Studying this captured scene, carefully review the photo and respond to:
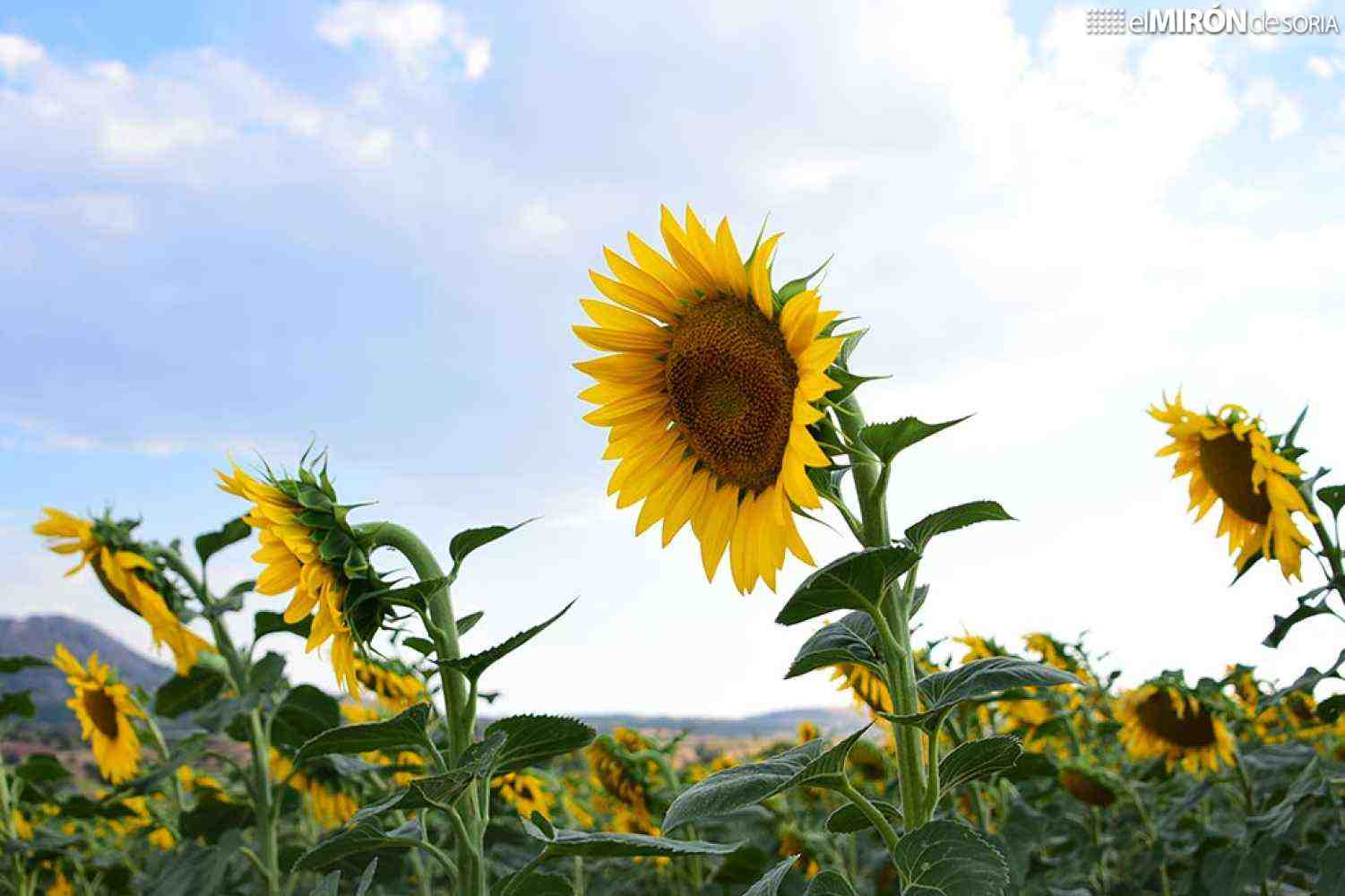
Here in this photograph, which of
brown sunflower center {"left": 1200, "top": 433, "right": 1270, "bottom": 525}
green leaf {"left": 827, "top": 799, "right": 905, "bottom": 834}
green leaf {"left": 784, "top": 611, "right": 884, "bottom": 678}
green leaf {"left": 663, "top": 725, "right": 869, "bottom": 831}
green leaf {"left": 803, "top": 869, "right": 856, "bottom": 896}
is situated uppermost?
brown sunflower center {"left": 1200, "top": 433, "right": 1270, "bottom": 525}

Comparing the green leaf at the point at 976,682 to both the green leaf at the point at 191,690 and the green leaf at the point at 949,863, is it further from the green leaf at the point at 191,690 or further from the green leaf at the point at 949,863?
the green leaf at the point at 191,690

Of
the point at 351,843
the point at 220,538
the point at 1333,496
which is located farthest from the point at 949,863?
the point at 220,538

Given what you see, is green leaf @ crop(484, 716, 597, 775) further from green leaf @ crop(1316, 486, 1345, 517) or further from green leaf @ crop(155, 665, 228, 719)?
green leaf @ crop(1316, 486, 1345, 517)

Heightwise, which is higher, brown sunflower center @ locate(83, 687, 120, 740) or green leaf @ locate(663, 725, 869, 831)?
brown sunflower center @ locate(83, 687, 120, 740)

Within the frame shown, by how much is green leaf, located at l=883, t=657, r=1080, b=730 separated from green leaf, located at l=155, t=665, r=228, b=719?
2.80m

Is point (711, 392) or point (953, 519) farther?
point (711, 392)

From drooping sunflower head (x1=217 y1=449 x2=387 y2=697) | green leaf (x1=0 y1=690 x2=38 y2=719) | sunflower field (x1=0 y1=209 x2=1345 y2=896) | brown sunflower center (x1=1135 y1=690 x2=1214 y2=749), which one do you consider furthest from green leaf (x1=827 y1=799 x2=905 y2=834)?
green leaf (x1=0 y1=690 x2=38 y2=719)

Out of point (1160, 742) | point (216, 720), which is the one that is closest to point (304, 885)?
point (216, 720)

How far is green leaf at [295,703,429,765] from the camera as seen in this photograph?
6.23 feet

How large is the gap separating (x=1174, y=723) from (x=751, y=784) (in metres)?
3.79

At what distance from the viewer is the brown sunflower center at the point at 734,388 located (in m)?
1.98

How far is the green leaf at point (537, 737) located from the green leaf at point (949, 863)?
630mm

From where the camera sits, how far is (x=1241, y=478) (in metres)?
3.54

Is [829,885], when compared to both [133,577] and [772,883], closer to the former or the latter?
[772,883]
